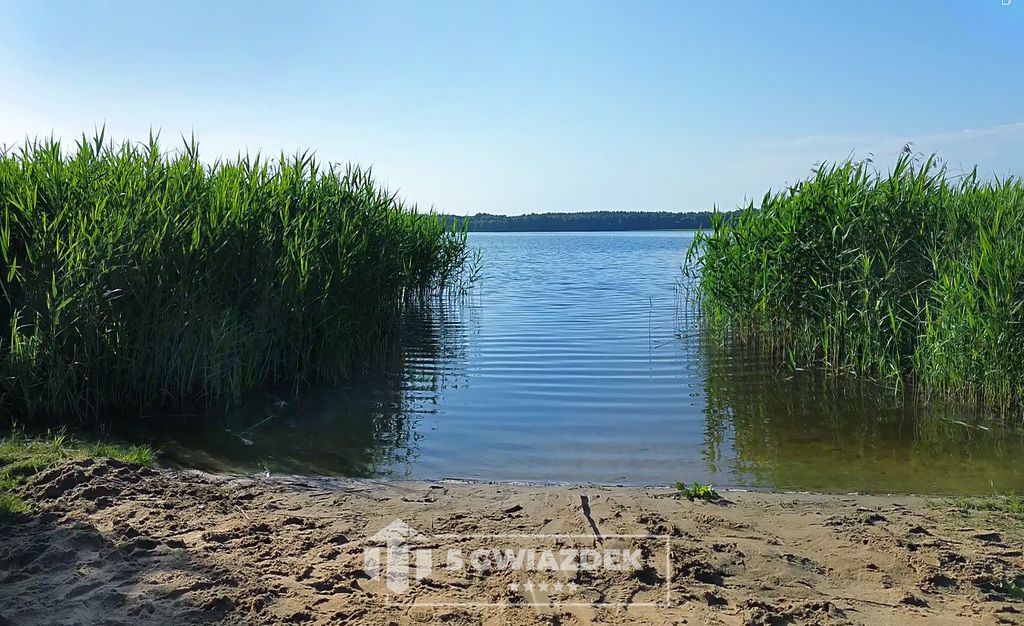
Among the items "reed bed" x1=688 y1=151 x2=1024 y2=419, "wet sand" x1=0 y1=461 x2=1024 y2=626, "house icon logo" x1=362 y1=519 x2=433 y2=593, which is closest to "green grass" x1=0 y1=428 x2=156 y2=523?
"wet sand" x1=0 y1=461 x2=1024 y2=626

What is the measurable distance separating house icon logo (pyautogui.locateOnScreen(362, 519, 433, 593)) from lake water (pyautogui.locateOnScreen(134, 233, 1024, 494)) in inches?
72.2

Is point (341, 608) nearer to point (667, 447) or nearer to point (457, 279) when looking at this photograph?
point (667, 447)

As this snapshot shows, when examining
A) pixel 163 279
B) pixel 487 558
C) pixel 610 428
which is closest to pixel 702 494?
pixel 487 558

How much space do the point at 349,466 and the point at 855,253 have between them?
21.4ft

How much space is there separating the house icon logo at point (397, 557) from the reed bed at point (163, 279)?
4.14m

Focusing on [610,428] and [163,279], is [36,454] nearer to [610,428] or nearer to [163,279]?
[163,279]

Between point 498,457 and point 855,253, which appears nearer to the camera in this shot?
point 498,457

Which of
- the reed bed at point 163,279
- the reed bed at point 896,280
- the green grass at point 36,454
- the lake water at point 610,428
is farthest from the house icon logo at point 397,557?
the reed bed at point 896,280

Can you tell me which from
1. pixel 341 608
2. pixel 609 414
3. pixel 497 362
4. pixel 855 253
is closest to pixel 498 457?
pixel 609 414

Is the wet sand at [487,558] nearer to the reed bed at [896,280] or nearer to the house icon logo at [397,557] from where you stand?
the house icon logo at [397,557]

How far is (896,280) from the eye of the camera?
8.87 metres

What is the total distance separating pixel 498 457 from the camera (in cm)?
644

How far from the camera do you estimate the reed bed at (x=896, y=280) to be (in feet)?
24.0

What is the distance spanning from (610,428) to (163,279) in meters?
4.45
